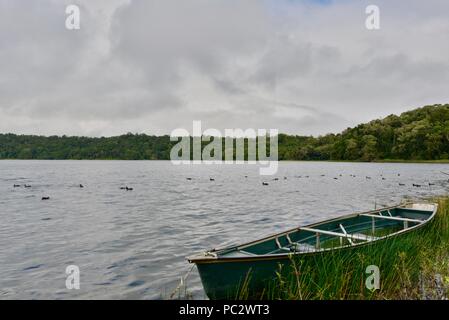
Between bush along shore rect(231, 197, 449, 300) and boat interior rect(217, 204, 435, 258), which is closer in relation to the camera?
bush along shore rect(231, 197, 449, 300)

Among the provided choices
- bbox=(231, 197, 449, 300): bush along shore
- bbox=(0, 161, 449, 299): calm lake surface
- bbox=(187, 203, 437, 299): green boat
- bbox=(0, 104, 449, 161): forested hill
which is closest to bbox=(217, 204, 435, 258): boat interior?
bbox=(187, 203, 437, 299): green boat

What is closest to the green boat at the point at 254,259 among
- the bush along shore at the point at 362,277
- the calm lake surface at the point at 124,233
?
the bush along shore at the point at 362,277

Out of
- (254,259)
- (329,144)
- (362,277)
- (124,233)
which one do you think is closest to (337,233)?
(362,277)

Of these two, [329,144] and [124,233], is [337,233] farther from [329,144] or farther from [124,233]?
Answer: [329,144]

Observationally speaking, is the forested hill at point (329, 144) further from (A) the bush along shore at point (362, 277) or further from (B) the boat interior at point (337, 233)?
(A) the bush along shore at point (362, 277)

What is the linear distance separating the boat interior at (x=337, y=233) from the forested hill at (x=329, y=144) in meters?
106

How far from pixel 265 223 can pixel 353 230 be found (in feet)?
26.2

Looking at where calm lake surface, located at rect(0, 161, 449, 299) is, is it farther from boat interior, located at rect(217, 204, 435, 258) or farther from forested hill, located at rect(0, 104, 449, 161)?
forested hill, located at rect(0, 104, 449, 161)

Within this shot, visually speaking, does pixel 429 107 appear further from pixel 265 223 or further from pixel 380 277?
pixel 380 277

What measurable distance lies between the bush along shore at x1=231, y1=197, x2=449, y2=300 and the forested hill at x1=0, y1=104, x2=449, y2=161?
11230 centimetres

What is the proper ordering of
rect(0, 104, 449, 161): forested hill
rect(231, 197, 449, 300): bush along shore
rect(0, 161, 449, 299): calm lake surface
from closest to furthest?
1. rect(231, 197, 449, 300): bush along shore
2. rect(0, 161, 449, 299): calm lake surface
3. rect(0, 104, 449, 161): forested hill

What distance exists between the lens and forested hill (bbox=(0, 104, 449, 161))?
11231 cm

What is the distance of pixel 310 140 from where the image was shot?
504 feet

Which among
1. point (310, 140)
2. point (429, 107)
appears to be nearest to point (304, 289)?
point (429, 107)
